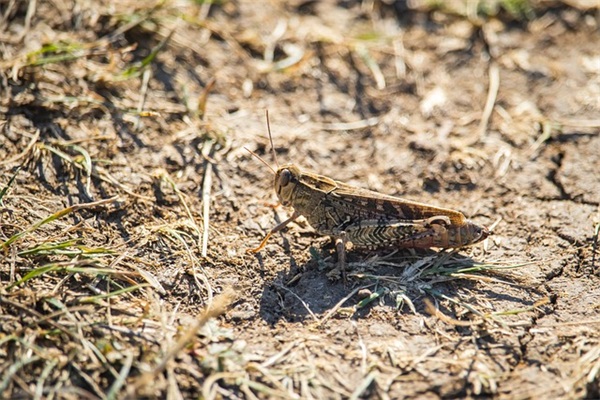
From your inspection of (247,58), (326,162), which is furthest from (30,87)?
(326,162)

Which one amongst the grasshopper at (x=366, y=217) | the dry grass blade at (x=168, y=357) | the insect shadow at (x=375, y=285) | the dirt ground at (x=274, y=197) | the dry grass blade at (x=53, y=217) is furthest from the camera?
the grasshopper at (x=366, y=217)

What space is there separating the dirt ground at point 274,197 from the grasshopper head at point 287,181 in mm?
337

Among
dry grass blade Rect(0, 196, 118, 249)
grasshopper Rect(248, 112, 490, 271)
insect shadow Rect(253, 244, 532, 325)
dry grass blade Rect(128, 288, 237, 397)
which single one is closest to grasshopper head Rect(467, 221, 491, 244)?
grasshopper Rect(248, 112, 490, 271)

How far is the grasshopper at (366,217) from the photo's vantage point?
3418 millimetres

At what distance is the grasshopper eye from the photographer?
360cm

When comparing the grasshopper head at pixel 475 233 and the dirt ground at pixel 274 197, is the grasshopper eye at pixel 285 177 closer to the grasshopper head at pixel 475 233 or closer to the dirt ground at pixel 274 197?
the dirt ground at pixel 274 197

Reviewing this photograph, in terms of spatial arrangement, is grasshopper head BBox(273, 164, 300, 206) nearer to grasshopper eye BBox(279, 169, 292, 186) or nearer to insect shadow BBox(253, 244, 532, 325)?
grasshopper eye BBox(279, 169, 292, 186)

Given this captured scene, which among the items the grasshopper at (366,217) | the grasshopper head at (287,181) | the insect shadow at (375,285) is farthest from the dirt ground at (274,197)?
the grasshopper head at (287,181)

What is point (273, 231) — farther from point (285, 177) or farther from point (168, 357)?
point (168, 357)

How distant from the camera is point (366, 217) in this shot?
3.56m

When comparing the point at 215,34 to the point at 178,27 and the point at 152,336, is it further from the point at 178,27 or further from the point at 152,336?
the point at 152,336

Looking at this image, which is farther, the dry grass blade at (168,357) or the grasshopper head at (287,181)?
the grasshopper head at (287,181)

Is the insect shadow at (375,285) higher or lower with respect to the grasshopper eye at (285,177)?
lower

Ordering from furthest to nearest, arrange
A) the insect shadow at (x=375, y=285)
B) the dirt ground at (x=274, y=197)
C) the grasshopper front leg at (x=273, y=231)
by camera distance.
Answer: the grasshopper front leg at (x=273, y=231) < the insect shadow at (x=375, y=285) < the dirt ground at (x=274, y=197)
